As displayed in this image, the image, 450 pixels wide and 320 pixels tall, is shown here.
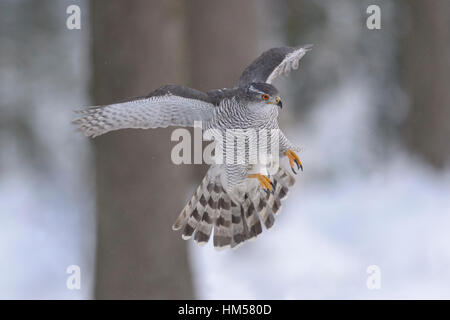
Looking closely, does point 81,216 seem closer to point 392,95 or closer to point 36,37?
point 36,37

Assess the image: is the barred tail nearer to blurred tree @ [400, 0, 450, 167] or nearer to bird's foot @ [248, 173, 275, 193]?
bird's foot @ [248, 173, 275, 193]

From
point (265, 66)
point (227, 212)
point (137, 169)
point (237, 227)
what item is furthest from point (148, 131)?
point (265, 66)

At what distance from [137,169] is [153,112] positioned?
8.55 ft

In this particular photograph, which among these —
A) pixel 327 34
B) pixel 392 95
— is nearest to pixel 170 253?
pixel 327 34

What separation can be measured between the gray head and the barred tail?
3.30ft

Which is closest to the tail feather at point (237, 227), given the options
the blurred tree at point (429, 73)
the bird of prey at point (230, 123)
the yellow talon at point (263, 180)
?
the bird of prey at point (230, 123)

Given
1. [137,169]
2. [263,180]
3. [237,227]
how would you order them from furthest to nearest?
[137,169] → [237,227] → [263,180]

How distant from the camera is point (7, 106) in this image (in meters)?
9.73

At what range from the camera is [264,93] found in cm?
329

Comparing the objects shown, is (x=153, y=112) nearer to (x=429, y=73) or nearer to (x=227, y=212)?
(x=227, y=212)

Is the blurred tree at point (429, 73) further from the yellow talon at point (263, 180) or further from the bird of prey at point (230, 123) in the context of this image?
the yellow talon at point (263, 180)

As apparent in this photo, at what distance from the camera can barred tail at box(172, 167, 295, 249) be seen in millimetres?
4219

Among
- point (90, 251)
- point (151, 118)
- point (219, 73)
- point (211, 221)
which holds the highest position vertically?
point (219, 73)

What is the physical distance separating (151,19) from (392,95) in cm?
668
